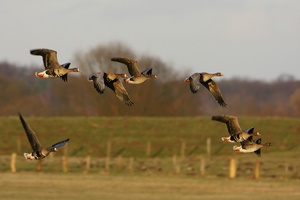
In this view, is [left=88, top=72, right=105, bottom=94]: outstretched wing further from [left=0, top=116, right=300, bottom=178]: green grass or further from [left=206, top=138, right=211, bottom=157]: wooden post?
[left=206, top=138, right=211, bottom=157]: wooden post

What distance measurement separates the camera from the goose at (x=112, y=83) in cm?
1769

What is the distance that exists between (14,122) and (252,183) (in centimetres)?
4401

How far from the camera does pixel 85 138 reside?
4109 inches

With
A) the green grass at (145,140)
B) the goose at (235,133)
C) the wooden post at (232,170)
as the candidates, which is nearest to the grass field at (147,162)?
the green grass at (145,140)

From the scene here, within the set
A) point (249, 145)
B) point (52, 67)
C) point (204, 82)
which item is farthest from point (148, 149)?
point (52, 67)

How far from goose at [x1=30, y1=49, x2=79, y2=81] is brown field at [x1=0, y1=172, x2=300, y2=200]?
4093cm

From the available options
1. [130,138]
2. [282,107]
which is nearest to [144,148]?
[130,138]

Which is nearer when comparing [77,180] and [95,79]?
[95,79]

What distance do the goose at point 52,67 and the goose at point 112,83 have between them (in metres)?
0.42

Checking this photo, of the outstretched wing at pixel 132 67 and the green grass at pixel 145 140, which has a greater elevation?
the green grass at pixel 145 140

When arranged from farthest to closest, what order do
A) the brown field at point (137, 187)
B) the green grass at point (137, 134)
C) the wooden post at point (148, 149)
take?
the green grass at point (137, 134)
the wooden post at point (148, 149)
the brown field at point (137, 187)

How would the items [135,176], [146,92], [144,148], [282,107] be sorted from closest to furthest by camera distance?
1. [135,176]
2. [144,148]
3. [146,92]
4. [282,107]

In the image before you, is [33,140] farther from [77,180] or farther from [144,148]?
[144,148]

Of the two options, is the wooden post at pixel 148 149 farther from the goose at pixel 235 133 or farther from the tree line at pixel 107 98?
the goose at pixel 235 133
